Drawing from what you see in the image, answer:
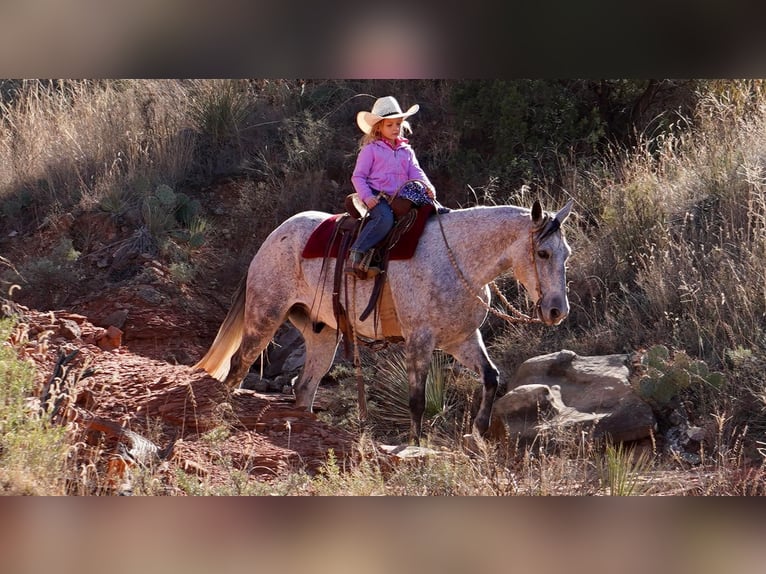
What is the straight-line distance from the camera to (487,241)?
8.53 meters

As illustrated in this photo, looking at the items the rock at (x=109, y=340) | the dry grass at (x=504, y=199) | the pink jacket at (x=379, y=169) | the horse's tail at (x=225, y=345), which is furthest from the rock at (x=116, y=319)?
the pink jacket at (x=379, y=169)

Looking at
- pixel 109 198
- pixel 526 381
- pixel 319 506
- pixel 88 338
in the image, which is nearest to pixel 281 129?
pixel 109 198

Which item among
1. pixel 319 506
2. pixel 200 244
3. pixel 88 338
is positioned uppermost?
pixel 200 244

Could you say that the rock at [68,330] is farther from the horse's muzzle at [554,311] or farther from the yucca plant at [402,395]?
the horse's muzzle at [554,311]

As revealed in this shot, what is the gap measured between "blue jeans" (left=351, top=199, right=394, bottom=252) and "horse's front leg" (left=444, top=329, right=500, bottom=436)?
115cm

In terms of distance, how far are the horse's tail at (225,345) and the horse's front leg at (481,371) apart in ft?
7.25

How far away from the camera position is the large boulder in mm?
9102

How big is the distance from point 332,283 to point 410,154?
132 cm

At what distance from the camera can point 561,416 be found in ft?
29.9

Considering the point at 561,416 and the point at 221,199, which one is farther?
the point at 221,199

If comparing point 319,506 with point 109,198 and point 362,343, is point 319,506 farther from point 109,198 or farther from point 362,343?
point 109,198

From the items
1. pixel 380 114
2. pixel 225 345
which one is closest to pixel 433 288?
pixel 380 114

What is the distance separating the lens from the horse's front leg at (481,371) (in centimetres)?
845

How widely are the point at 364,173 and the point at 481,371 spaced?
1.93 metres
